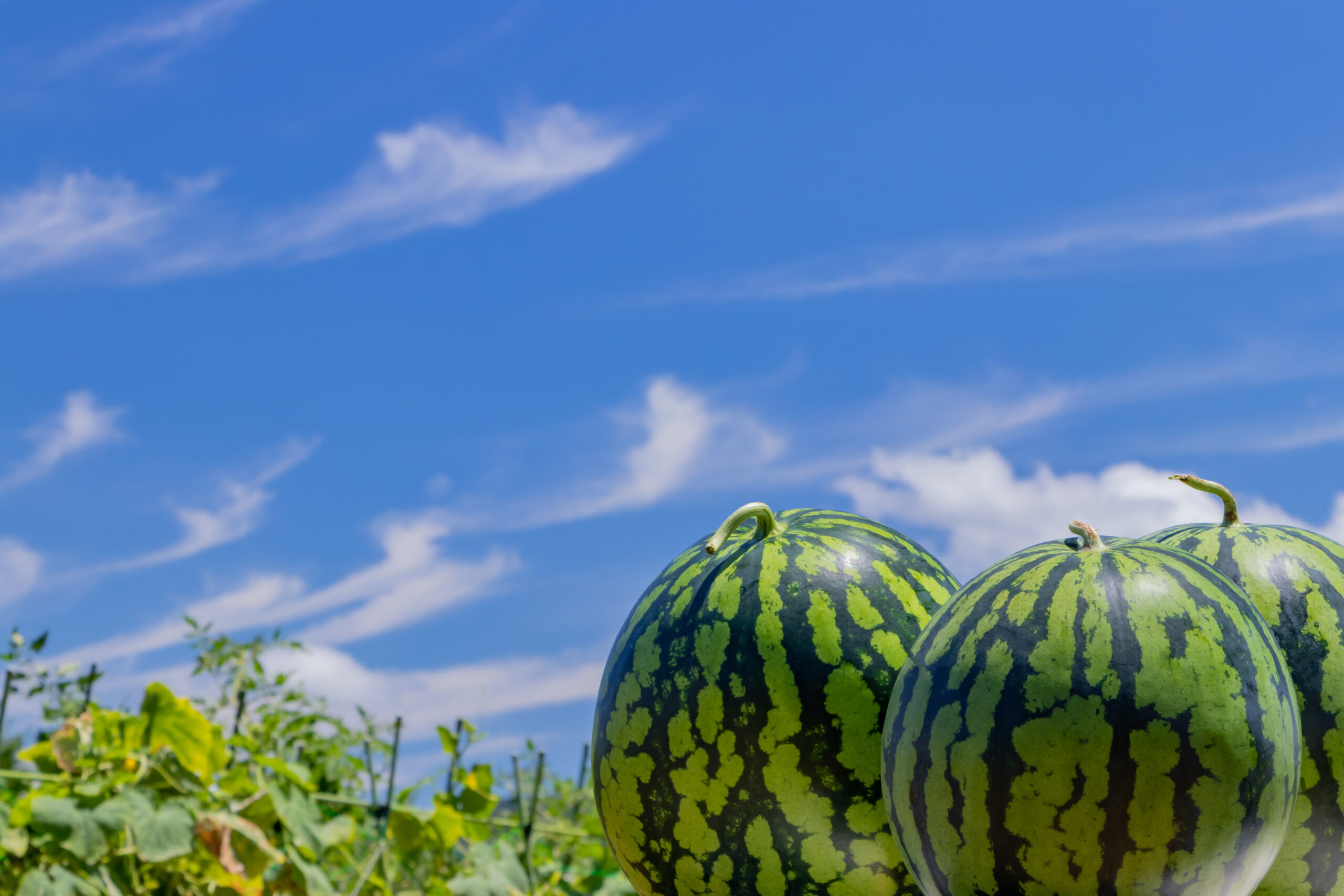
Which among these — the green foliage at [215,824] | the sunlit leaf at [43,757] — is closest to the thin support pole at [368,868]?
the green foliage at [215,824]

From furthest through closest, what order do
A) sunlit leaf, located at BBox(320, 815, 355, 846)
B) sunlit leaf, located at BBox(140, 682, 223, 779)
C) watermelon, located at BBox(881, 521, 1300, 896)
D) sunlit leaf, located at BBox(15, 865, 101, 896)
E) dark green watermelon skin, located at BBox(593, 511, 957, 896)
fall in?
sunlit leaf, located at BBox(320, 815, 355, 846)
sunlit leaf, located at BBox(140, 682, 223, 779)
sunlit leaf, located at BBox(15, 865, 101, 896)
dark green watermelon skin, located at BBox(593, 511, 957, 896)
watermelon, located at BBox(881, 521, 1300, 896)

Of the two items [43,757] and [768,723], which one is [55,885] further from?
[768,723]

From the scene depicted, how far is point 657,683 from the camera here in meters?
1.83

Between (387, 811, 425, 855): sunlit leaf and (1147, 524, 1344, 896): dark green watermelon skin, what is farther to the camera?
(387, 811, 425, 855): sunlit leaf

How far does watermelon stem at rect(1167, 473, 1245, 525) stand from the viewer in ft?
6.03

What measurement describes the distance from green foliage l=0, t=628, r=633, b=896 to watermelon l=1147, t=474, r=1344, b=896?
2346 millimetres

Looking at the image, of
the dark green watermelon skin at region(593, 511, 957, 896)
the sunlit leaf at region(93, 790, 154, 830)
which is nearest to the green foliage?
the sunlit leaf at region(93, 790, 154, 830)

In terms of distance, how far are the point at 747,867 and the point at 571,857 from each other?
2.86 m

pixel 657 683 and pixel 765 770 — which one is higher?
pixel 657 683

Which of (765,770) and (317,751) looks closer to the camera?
(765,770)

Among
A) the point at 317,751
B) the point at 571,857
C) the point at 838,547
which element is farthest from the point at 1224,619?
the point at 317,751

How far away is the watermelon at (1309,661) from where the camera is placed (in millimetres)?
1627

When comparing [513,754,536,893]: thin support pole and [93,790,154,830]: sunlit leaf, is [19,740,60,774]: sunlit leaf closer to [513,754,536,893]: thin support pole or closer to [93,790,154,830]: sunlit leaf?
[93,790,154,830]: sunlit leaf

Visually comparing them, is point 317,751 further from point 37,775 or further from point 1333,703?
point 1333,703
